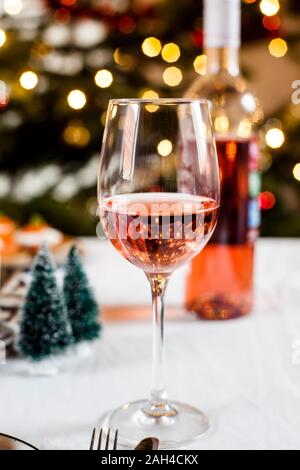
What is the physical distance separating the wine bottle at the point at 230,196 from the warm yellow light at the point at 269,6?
1100 millimetres

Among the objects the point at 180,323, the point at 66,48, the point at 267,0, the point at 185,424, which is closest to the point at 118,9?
the point at 66,48

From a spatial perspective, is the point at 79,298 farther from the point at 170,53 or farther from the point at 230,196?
the point at 170,53

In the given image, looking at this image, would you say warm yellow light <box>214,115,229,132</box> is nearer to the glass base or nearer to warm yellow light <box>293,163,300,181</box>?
the glass base

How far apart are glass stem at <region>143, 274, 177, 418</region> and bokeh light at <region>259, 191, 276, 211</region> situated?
4.99 feet

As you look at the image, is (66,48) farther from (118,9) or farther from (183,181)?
(183,181)

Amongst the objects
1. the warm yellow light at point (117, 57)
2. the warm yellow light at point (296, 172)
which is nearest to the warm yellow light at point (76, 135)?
the warm yellow light at point (117, 57)

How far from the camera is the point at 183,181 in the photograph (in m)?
0.63

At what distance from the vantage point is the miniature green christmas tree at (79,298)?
0.81 meters

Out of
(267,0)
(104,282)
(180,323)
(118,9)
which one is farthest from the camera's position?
(118,9)

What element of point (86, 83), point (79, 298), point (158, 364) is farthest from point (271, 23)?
point (158, 364)

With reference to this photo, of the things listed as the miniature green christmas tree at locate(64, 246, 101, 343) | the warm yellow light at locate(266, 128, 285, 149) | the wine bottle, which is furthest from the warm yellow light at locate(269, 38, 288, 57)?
the miniature green christmas tree at locate(64, 246, 101, 343)

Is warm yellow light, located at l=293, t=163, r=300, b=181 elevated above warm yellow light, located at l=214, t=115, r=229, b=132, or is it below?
below

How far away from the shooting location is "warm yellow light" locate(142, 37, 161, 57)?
203 centimetres

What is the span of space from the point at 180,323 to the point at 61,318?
0.20m
